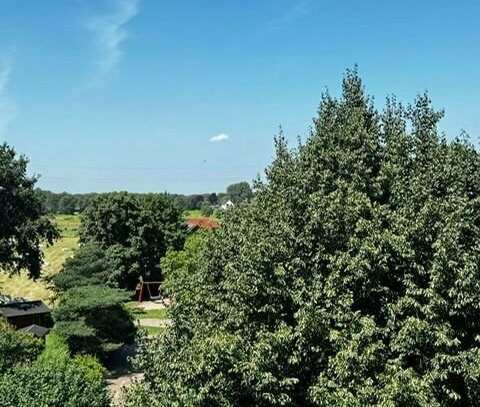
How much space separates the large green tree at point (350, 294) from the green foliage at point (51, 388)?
16.9 ft

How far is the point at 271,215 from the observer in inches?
644

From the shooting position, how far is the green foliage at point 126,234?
54125 millimetres

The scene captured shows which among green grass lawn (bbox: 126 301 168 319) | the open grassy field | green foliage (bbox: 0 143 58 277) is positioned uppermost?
green foliage (bbox: 0 143 58 277)

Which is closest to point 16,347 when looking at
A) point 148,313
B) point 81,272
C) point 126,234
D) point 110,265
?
point 81,272

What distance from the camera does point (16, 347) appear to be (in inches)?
1057

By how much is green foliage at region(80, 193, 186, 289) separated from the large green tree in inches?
1495

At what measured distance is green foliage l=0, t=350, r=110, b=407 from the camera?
19672 mm

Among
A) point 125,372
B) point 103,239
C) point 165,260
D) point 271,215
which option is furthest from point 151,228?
point 271,215

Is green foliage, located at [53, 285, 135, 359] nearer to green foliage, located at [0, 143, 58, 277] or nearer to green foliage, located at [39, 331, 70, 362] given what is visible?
green foliage, located at [39, 331, 70, 362]

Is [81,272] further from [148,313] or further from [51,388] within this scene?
[148,313]

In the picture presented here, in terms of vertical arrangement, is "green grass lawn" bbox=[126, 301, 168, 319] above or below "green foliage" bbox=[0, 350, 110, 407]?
below

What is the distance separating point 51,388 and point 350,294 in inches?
485

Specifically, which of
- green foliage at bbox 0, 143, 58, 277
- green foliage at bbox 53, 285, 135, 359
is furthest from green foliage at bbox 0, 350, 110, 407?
green foliage at bbox 0, 143, 58, 277

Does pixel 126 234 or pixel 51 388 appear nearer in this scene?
pixel 51 388
